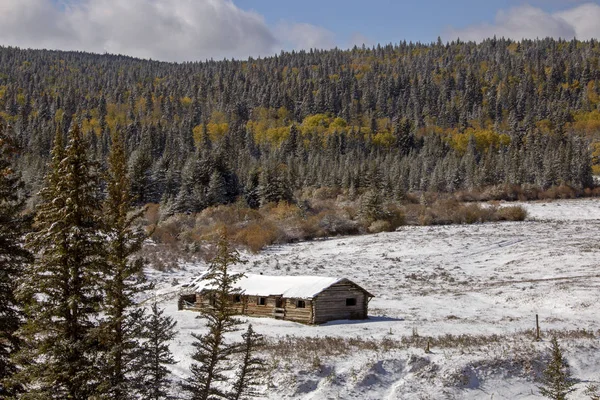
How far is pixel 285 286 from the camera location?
121 ft

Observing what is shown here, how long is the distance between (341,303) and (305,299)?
258cm

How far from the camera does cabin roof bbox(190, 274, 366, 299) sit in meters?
35.2

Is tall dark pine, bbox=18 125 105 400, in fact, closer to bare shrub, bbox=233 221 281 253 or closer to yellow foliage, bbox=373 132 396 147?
bare shrub, bbox=233 221 281 253

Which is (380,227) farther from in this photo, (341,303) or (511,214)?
(341,303)

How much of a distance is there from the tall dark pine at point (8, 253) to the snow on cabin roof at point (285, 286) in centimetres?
1980

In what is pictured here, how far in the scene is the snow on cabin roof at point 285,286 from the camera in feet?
116

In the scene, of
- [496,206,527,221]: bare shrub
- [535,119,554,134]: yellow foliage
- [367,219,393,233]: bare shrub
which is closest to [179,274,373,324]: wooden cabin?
[367,219,393,233]: bare shrub

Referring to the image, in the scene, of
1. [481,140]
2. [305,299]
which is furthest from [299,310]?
[481,140]

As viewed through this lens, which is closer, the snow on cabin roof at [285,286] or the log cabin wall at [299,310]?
the log cabin wall at [299,310]

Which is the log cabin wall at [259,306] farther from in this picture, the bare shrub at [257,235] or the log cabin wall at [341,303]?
the bare shrub at [257,235]

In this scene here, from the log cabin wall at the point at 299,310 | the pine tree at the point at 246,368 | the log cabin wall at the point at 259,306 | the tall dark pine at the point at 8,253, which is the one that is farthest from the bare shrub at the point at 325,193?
the tall dark pine at the point at 8,253

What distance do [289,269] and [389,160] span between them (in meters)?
93.4

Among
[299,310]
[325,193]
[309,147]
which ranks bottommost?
[299,310]

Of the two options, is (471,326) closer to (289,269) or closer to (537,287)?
(537,287)
